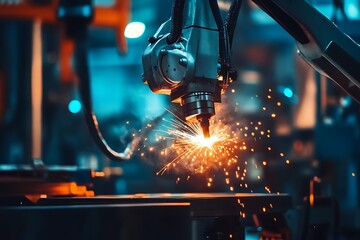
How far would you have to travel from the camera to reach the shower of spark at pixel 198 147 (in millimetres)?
1537

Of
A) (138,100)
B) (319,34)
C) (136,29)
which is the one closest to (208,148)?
(319,34)

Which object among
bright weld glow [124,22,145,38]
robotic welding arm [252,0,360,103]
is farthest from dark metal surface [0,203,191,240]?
bright weld glow [124,22,145,38]

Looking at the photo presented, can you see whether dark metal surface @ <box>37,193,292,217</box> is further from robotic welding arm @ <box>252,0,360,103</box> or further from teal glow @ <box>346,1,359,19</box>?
teal glow @ <box>346,1,359,19</box>

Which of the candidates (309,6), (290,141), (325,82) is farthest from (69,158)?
(309,6)

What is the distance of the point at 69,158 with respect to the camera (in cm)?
323

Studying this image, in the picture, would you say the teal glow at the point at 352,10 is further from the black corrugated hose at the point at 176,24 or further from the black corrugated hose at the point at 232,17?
the black corrugated hose at the point at 176,24

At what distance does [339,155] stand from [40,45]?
5.15 feet

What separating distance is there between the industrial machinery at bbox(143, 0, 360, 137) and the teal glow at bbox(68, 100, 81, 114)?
2.33 meters

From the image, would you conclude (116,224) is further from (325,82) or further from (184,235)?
(325,82)

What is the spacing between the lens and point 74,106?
138 inches

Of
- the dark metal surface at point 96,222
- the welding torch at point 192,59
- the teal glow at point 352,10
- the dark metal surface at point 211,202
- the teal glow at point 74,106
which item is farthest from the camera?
the teal glow at point 74,106

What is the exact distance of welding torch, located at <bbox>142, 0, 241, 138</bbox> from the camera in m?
1.03

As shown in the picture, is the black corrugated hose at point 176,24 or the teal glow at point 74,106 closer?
the black corrugated hose at point 176,24

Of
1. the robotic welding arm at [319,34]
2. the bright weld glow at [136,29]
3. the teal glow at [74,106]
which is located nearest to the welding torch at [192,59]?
the robotic welding arm at [319,34]
